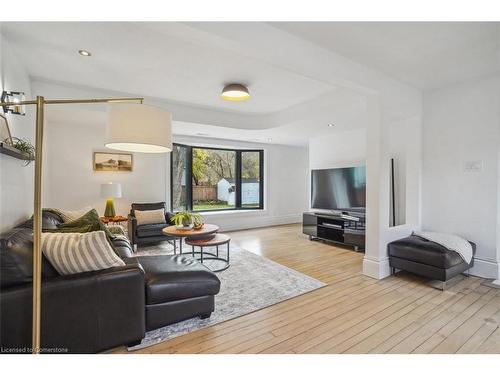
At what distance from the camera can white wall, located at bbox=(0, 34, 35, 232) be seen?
89.0 inches

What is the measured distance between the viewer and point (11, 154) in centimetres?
222

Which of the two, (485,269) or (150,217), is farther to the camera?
(150,217)

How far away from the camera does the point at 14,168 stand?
2486 millimetres

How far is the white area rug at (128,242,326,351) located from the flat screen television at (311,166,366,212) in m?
2.14

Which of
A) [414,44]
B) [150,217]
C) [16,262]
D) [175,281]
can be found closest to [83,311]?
[16,262]

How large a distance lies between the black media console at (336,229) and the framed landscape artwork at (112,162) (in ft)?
12.9

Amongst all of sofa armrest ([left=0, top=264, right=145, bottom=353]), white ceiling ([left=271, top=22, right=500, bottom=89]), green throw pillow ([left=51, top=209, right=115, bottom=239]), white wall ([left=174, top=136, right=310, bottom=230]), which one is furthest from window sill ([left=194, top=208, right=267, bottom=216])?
white ceiling ([left=271, top=22, right=500, bottom=89])

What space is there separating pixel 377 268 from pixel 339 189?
226 cm

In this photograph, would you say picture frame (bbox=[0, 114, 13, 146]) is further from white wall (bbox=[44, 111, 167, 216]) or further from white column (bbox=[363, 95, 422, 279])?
white column (bbox=[363, 95, 422, 279])

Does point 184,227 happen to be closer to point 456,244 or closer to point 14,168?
point 14,168

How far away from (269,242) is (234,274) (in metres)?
1.97

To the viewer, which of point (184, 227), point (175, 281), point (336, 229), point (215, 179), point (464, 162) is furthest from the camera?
point (215, 179)

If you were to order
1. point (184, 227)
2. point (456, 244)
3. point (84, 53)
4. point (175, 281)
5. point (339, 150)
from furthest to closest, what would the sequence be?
point (339, 150) < point (184, 227) < point (456, 244) < point (84, 53) < point (175, 281)
